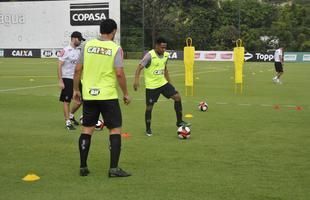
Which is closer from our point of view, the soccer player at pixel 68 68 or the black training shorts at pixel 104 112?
the black training shorts at pixel 104 112

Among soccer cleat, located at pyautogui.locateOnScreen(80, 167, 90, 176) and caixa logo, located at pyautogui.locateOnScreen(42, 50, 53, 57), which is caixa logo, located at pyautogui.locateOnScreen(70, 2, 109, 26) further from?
soccer cleat, located at pyautogui.locateOnScreen(80, 167, 90, 176)

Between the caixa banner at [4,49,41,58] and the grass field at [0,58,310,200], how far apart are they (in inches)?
1679

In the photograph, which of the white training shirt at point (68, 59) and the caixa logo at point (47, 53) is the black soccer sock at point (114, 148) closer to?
the white training shirt at point (68, 59)

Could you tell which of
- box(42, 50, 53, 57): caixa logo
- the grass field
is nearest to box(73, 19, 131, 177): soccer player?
the grass field

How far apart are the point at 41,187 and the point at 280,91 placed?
16065 mm

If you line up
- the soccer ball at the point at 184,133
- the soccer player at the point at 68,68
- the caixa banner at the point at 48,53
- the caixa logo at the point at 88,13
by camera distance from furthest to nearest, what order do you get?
the caixa banner at the point at 48,53
the caixa logo at the point at 88,13
the soccer player at the point at 68,68
the soccer ball at the point at 184,133

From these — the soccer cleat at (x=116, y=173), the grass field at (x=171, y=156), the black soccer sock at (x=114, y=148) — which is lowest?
the grass field at (x=171, y=156)

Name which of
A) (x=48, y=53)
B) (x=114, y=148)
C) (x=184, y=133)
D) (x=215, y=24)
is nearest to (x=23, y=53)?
(x=48, y=53)

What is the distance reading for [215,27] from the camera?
6400cm

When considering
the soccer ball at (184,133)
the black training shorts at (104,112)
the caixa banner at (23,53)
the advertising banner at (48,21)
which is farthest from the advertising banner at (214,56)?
the black training shorts at (104,112)

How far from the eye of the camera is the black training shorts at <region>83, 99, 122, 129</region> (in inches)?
291

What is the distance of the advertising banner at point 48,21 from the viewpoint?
56.3 metres

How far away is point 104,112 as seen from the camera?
7.44 meters

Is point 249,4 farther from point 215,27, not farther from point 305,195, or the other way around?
point 305,195
